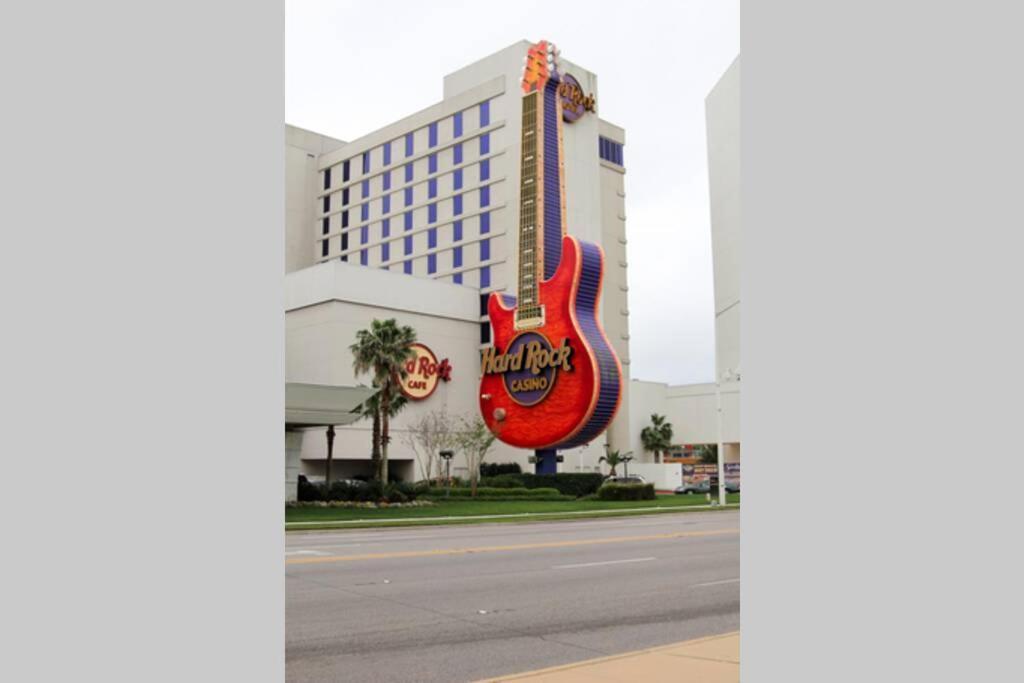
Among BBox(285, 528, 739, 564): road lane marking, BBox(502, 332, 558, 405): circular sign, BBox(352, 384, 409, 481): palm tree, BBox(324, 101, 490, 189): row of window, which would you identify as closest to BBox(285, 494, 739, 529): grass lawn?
BBox(352, 384, 409, 481): palm tree

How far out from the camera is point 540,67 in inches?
2295

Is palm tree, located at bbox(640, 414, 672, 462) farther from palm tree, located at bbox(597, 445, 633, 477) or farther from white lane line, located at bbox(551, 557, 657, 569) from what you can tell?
white lane line, located at bbox(551, 557, 657, 569)

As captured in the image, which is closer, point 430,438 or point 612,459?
point 430,438

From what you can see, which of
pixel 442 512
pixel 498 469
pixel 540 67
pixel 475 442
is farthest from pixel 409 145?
pixel 442 512

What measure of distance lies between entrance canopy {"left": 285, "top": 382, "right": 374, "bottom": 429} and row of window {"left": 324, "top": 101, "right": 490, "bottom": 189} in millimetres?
37285

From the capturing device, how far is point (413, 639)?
967 centimetres

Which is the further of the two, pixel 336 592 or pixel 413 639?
pixel 336 592

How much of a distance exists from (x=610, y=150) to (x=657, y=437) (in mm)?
27626

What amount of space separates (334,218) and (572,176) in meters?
25.0

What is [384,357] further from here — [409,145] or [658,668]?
[658,668]

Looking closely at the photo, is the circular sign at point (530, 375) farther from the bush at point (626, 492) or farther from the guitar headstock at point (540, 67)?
the guitar headstock at point (540, 67)

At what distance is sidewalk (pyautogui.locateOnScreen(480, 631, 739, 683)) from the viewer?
286 inches

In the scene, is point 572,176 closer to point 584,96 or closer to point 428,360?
point 584,96

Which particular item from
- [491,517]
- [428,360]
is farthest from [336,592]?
[428,360]
